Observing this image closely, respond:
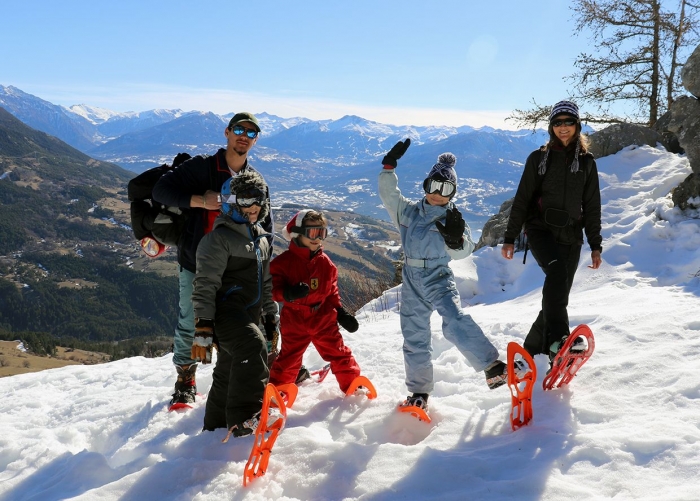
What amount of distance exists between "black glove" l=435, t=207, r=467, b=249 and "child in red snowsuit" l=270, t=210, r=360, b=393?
47.2 inches

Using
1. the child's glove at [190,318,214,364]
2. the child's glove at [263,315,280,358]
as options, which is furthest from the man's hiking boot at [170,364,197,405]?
the child's glove at [190,318,214,364]

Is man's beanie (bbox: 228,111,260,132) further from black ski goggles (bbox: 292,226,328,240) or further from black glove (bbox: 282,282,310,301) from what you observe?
black glove (bbox: 282,282,310,301)

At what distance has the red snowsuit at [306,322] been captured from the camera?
432 centimetres

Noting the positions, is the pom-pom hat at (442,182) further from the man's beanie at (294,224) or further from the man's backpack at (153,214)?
the man's backpack at (153,214)

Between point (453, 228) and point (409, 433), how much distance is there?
159 centimetres

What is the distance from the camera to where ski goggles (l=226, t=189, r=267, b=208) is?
3.60 m

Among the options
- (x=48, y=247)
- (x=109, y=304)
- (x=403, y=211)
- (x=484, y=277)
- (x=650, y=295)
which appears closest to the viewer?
(x=403, y=211)

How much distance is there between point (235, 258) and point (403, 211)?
1.43m

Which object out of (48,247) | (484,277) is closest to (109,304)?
(48,247)

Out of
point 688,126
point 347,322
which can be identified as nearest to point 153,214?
point 347,322

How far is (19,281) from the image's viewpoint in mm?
146125

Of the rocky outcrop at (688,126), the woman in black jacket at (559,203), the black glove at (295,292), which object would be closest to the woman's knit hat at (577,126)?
the woman in black jacket at (559,203)

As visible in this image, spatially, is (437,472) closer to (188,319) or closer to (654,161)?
(188,319)

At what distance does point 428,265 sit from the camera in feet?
12.3
